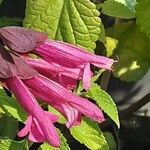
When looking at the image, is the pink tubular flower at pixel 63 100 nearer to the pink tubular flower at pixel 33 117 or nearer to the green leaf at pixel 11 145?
the pink tubular flower at pixel 33 117

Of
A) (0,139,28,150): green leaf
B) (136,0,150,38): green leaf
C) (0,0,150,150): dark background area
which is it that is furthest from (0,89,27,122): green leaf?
(0,0,150,150): dark background area

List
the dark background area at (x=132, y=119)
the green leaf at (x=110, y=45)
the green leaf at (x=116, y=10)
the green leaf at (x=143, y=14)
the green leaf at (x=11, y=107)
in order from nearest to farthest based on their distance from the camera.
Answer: the green leaf at (x=11, y=107) < the green leaf at (x=143, y=14) < the green leaf at (x=116, y=10) < the green leaf at (x=110, y=45) < the dark background area at (x=132, y=119)

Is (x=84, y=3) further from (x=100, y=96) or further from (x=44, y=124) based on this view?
(x=44, y=124)

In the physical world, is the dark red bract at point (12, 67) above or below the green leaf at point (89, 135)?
above

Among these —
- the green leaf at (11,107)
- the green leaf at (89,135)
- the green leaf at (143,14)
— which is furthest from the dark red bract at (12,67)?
the green leaf at (143,14)

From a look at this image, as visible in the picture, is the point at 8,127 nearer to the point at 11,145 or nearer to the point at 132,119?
the point at 11,145

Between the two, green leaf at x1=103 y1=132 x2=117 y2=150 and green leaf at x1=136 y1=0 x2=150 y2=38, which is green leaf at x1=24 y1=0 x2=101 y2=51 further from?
green leaf at x1=103 y1=132 x2=117 y2=150

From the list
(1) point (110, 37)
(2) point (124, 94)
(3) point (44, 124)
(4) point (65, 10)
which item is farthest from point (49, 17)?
(2) point (124, 94)
